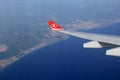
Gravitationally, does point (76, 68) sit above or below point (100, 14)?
below

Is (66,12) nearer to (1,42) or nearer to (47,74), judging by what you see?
(1,42)

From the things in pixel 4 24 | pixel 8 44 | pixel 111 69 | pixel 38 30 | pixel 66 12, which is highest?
pixel 66 12

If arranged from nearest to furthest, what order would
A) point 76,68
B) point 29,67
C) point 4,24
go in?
point 76,68
point 29,67
point 4,24

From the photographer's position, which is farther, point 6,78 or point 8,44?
point 8,44

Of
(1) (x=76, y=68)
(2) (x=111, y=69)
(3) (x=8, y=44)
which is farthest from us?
(3) (x=8, y=44)

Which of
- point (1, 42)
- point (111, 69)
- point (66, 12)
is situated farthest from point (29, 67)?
point (66, 12)
